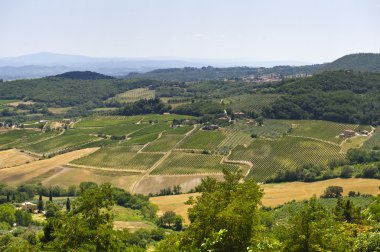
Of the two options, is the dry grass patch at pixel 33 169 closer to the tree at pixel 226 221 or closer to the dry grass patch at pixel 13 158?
the dry grass patch at pixel 13 158

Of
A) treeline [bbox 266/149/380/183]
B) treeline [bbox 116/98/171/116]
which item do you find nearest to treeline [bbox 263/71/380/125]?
treeline [bbox 266/149/380/183]

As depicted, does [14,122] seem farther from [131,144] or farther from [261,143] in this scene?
[261,143]

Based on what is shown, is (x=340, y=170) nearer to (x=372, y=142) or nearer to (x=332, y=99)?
(x=372, y=142)

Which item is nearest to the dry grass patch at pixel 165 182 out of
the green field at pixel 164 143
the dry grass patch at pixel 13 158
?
the green field at pixel 164 143

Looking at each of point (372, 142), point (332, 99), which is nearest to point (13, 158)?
point (372, 142)

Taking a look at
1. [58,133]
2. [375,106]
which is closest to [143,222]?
[58,133]

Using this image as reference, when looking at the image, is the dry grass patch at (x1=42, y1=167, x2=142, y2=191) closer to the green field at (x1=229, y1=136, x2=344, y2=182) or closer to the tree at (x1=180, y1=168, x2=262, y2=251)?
the green field at (x1=229, y1=136, x2=344, y2=182)
